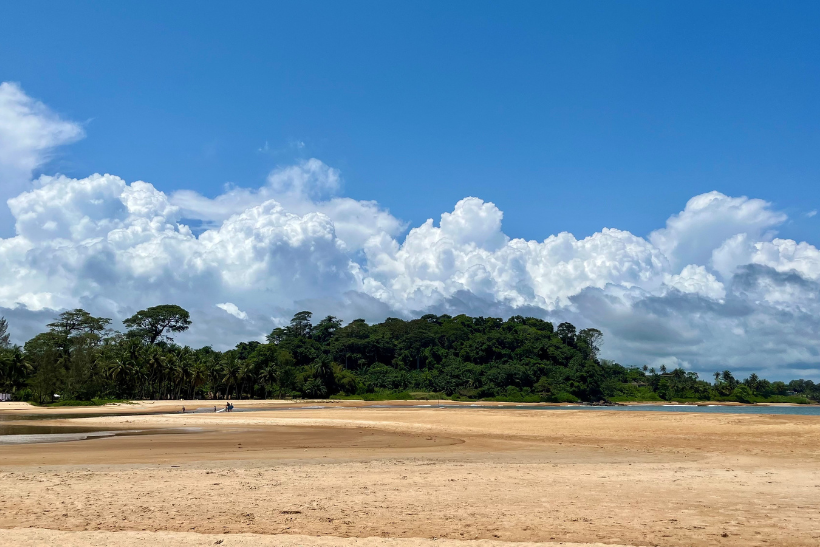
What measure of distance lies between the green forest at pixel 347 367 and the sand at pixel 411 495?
264 ft

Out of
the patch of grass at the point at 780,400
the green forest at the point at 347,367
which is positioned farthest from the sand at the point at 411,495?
the patch of grass at the point at 780,400

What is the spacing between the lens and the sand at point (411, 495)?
33.8ft

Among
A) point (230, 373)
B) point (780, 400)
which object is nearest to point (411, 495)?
point (230, 373)

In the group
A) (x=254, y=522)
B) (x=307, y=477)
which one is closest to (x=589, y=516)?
(x=254, y=522)

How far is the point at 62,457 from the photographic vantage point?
70.3 ft

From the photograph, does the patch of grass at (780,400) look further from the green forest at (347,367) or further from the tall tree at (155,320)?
the tall tree at (155,320)

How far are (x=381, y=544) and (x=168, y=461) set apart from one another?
43.0ft

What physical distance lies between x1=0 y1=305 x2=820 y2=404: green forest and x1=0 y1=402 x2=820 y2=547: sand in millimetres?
80441

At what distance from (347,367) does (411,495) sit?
6346 inches

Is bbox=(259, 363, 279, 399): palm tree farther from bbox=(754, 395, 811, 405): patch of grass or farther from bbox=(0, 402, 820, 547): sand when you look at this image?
bbox=(754, 395, 811, 405): patch of grass

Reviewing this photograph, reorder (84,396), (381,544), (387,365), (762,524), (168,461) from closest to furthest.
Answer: (381,544)
(762,524)
(168,461)
(84,396)
(387,365)

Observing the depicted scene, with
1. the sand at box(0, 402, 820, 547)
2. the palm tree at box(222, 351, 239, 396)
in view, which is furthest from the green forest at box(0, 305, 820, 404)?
the sand at box(0, 402, 820, 547)

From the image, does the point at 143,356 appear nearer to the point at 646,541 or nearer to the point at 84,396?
the point at 84,396

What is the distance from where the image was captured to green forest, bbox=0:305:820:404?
102m
